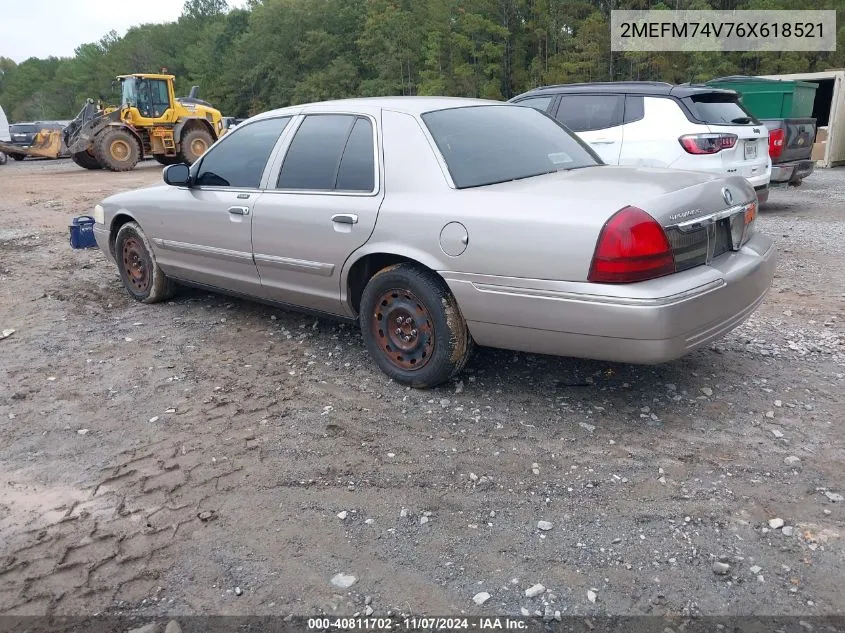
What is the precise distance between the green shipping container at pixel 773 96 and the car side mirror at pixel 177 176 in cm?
1065

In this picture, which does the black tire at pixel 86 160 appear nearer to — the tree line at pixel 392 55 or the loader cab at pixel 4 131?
the tree line at pixel 392 55

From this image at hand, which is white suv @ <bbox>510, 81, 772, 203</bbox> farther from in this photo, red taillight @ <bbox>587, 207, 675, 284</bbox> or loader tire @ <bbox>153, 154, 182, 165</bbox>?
loader tire @ <bbox>153, 154, 182, 165</bbox>

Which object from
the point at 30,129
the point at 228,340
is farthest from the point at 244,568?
the point at 30,129

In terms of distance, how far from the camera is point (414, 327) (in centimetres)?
392

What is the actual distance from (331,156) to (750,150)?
5.73m

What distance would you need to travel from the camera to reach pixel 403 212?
3.78 m

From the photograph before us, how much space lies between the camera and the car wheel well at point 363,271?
13.2ft

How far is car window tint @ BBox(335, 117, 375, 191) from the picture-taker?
4.05m

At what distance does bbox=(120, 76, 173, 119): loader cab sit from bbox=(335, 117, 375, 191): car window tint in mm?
19685

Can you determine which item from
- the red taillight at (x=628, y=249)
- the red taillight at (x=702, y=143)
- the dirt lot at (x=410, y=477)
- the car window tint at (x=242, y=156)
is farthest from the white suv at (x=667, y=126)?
the red taillight at (x=628, y=249)

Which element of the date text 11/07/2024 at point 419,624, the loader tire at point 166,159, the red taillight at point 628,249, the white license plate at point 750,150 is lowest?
the loader tire at point 166,159

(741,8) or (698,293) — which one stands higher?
(741,8)

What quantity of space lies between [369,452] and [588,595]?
1.31m

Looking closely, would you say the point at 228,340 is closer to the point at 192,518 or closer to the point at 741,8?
the point at 192,518
